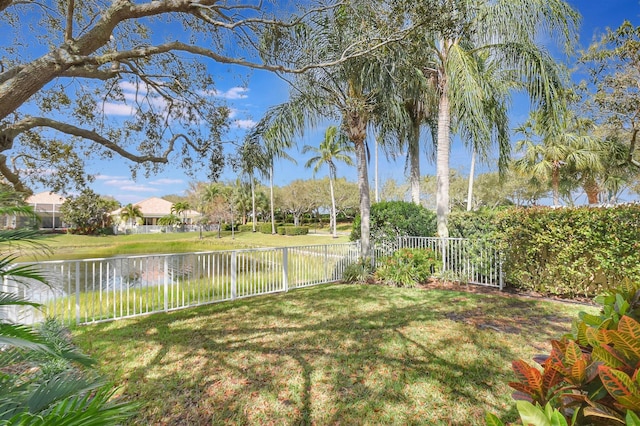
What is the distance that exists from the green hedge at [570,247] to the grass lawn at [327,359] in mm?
759

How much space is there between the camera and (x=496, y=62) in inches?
299

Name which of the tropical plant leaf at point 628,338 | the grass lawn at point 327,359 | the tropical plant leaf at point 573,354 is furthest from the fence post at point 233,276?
the tropical plant leaf at point 628,338

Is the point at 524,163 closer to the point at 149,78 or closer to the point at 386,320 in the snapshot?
the point at 386,320

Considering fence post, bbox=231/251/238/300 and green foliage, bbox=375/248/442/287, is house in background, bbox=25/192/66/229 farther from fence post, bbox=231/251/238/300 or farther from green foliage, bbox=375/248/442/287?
green foliage, bbox=375/248/442/287

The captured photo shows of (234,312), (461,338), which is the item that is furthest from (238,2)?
(461,338)

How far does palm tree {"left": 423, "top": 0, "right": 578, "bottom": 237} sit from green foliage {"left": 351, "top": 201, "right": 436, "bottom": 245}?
1.05 m

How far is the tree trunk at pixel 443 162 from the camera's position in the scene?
7992mm

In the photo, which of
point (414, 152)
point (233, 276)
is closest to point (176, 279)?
point (233, 276)

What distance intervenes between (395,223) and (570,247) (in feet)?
13.6

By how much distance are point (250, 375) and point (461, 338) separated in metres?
2.67

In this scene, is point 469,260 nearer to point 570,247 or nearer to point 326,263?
point 570,247

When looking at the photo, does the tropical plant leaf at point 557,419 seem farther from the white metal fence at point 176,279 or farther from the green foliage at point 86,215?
the green foliage at point 86,215

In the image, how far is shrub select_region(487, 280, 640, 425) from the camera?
0.66 meters

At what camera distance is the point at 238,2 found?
190 inches
